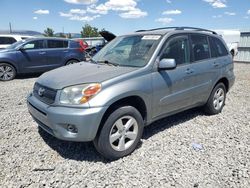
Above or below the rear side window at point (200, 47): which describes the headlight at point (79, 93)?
below

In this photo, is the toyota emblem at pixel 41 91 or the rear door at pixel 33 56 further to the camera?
the rear door at pixel 33 56

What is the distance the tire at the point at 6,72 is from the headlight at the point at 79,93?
23.2 feet

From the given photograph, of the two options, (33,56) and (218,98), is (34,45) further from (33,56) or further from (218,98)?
(218,98)

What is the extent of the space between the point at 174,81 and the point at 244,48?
15621mm

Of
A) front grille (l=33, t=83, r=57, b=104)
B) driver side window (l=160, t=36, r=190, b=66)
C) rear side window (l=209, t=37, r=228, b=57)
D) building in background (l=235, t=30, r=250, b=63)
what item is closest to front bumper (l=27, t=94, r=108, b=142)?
front grille (l=33, t=83, r=57, b=104)

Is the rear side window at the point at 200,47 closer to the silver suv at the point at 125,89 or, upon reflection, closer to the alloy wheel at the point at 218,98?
the silver suv at the point at 125,89

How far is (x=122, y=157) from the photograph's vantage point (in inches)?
134

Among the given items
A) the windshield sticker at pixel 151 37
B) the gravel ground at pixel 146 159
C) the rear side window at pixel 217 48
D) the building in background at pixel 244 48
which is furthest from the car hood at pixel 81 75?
the building in background at pixel 244 48

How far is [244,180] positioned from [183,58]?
2133mm

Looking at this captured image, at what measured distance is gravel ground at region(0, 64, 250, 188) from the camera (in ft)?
9.57

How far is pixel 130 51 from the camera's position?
4.01m

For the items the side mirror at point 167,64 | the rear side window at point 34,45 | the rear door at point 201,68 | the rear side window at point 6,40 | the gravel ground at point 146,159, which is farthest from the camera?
the rear side window at point 6,40

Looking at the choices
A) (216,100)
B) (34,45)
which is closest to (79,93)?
(216,100)

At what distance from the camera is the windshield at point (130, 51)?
3.74 metres
